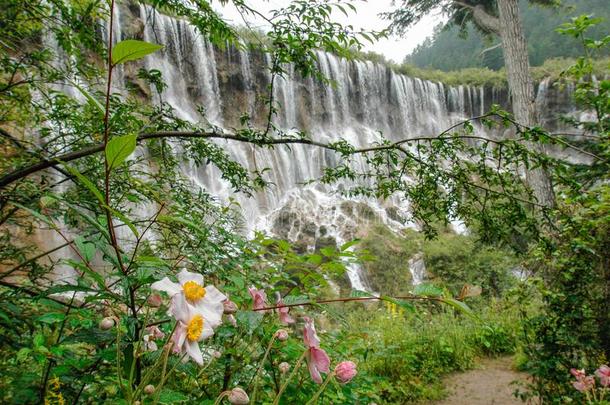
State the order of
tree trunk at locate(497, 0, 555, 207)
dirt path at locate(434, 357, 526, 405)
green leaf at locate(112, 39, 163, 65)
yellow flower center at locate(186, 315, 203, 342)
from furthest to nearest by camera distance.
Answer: tree trunk at locate(497, 0, 555, 207)
dirt path at locate(434, 357, 526, 405)
yellow flower center at locate(186, 315, 203, 342)
green leaf at locate(112, 39, 163, 65)

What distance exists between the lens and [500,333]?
4910 mm

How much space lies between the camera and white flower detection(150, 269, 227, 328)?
58 centimetres

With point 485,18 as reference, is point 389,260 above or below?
below

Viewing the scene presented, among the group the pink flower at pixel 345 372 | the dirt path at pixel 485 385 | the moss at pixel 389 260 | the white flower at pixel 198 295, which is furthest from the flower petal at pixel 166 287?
the moss at pixel 389 260

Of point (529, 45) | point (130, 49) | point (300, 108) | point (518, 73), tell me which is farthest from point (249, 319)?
point (529, 45)

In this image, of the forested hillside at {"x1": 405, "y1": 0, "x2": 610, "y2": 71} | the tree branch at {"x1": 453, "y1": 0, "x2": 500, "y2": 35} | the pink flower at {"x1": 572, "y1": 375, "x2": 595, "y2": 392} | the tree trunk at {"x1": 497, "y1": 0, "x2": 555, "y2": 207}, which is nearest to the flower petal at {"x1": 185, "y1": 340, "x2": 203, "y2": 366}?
the pink flower at {"x1": 572, "y1": 375, "x2": 595, "y2": 392}

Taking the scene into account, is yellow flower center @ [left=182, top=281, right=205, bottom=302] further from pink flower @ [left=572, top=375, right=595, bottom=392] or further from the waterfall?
the waterfall

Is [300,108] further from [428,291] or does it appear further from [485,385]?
[428,291]

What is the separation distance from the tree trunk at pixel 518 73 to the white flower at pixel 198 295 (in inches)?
193

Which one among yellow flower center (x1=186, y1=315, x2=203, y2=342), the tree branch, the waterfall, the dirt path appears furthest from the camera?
the waterfall

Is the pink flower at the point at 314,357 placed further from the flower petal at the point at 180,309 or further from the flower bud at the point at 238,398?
the flower petal at the point at 180,309

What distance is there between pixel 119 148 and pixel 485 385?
452cm

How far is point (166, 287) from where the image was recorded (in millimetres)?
570

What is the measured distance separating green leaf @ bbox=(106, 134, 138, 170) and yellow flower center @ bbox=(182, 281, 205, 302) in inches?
9.0
